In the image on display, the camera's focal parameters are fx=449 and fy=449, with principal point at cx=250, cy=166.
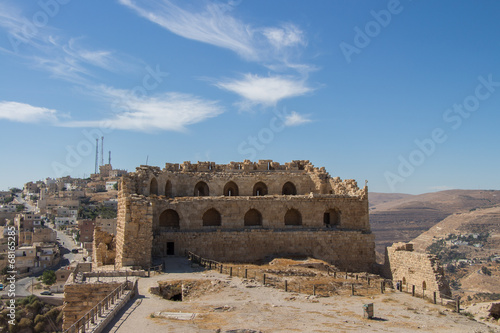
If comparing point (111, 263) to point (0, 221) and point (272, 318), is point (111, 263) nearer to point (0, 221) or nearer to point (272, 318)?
point (272, 318)

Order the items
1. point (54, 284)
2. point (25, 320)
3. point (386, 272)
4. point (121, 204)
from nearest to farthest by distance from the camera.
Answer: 1. point (121, 204)
2. point (386, 272)
3. point (25, 320)
4. point (54, 284)

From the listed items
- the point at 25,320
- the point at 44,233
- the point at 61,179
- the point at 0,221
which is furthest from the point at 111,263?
the point at 61,179

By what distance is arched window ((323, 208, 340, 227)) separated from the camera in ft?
92.5

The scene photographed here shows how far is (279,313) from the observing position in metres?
14.4

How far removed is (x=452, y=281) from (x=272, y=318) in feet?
180

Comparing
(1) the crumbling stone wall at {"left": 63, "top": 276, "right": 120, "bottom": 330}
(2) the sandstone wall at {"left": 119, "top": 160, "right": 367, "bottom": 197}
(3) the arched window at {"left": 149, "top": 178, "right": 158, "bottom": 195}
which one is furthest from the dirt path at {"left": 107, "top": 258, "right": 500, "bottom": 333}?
(2) the sandstone wall at {"left": 119, "top": 160, "right": 367, "bottom": 197}

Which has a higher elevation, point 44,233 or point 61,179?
point 61,179

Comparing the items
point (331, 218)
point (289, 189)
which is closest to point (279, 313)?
point (331, 218)

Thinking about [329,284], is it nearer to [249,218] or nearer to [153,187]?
[249,218]

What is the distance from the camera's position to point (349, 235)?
1055 inches

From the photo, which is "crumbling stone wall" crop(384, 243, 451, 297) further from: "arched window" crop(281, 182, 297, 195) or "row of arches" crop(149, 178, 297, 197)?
"row of arches" crop(149, 178, 297, 197)

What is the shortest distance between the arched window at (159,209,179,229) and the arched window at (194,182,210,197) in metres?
4.29

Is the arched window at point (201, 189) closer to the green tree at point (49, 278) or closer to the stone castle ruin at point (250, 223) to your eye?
the stone castle ruin at point (250, 223)

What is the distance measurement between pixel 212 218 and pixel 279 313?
45.5 ft
